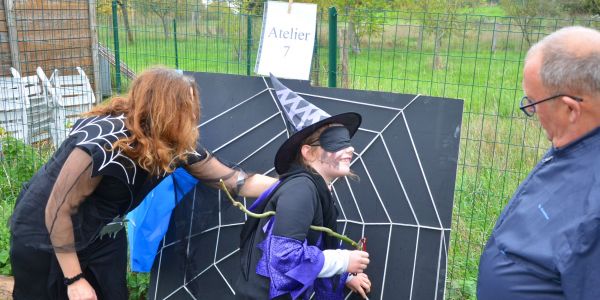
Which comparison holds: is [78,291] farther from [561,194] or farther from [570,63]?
[570,63]

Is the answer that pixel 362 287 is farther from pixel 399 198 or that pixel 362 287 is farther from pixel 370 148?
pixel 370 148

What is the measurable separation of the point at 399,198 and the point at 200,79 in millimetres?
1393

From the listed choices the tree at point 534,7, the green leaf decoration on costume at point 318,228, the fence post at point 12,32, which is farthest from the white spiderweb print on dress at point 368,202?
the tree at point 534,7

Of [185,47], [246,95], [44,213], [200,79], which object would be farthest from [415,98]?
[185,47]

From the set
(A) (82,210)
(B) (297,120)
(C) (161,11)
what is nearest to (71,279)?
(A) (82,210)

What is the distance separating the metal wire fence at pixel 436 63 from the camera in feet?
15.0

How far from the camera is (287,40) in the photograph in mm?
3906

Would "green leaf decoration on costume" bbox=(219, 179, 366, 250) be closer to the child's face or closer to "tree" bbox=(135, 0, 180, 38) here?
the child's face

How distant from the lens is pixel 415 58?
5.23 meters

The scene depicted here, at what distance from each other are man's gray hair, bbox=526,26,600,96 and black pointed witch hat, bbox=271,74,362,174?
3.76 ft

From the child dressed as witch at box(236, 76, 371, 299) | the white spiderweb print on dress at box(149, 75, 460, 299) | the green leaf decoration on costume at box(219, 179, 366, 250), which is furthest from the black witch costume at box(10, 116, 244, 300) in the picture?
the child dressed as witch at box(236, 76, 371, 299)

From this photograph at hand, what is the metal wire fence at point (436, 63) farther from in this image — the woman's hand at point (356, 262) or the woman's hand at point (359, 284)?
the woman's hand at point (356, 262)

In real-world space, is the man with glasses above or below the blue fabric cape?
above

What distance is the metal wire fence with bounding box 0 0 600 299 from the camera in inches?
180
